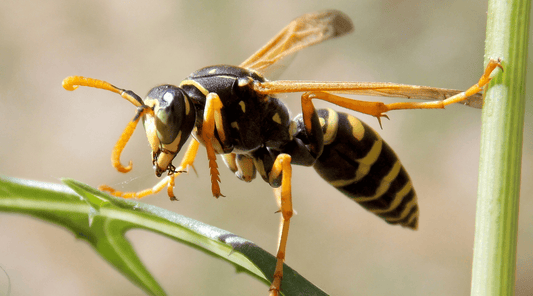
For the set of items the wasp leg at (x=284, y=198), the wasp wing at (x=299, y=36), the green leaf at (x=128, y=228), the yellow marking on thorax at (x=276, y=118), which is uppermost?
the wasp wing at (x=299, y=36)

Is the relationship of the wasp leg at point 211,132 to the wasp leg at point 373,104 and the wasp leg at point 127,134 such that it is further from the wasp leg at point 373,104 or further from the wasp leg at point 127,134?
the wasp leg at point 373,104

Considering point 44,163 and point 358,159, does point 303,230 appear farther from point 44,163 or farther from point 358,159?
point 358,159

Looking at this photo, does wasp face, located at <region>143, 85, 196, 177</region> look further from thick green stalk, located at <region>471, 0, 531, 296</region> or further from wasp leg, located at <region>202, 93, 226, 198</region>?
thick green stalk, located at <region>471, 0, 531, 296</region>

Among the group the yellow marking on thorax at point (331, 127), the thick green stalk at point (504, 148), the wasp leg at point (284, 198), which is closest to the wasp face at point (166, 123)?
the wasp leg at point (284, 198)

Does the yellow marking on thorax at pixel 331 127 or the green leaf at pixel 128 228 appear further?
the yellow marking on thorax at pixel 331 127

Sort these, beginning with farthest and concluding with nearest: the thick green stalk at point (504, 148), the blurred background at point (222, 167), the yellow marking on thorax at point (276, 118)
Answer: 1. the blurred background at point (222, 167)
2. the yellow marking on thorax at point (276, 118)
3. the thick green stalk at point (504, 148)

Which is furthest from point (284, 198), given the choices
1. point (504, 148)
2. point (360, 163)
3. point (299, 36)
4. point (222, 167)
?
point (222, 167)

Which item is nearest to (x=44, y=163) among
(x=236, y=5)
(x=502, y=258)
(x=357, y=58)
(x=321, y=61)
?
(x=236, y=5)
